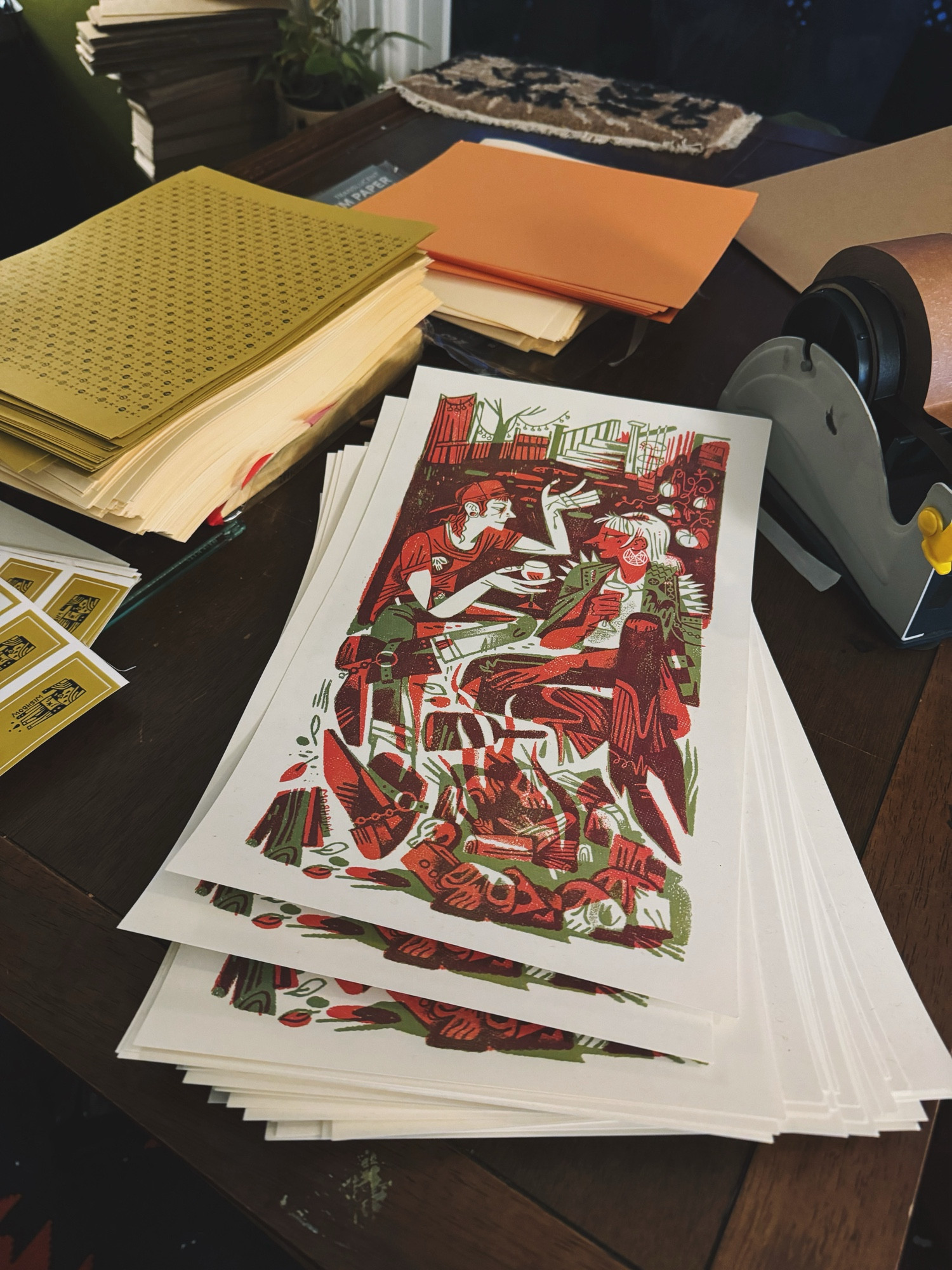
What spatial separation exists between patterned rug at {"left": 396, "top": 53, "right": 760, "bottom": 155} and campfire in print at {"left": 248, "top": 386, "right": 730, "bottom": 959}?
2.13 ft

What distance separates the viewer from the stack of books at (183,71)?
1.40 metres

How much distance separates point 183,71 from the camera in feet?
4.95

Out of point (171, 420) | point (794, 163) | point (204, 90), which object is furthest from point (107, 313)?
point (204, 90)

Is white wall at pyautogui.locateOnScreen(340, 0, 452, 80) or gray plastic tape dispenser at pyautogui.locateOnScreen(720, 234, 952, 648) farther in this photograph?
white wall at pyautogui.locateOnScreen(340, 0, 452, 80)

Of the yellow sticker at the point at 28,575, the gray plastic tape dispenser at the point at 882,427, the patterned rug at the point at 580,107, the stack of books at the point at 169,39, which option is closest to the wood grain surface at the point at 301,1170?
the yellow sticker at the point at 28,575

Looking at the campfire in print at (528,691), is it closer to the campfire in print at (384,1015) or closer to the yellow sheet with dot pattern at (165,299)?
the campfire in print at (384,1015)

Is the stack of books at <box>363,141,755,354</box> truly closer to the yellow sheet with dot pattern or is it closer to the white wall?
the yellow sheet with dot pattern

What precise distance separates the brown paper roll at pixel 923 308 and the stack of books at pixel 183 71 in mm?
1356

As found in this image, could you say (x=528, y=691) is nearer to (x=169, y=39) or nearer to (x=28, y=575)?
(x=28, y=575)

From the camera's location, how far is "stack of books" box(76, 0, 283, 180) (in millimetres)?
1396

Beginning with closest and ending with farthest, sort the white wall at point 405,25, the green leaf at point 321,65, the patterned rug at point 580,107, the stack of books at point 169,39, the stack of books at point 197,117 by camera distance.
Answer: the patterned rug at point 580,107 → the stack of books at point 169,39 → the stack of books at point 197,117 → the green leaf at point 321,65 → the white wall at point 405,25

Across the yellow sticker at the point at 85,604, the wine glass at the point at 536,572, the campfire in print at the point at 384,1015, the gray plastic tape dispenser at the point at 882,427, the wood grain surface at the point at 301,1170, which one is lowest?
the wood grain surface at the point at 301,1170

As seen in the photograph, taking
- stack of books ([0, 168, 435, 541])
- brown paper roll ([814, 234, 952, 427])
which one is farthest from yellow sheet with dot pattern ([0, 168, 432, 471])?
brown paper roll ([814, 234, 952, 427])

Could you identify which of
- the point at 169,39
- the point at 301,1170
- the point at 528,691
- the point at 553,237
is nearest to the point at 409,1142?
the point at 301,1170
